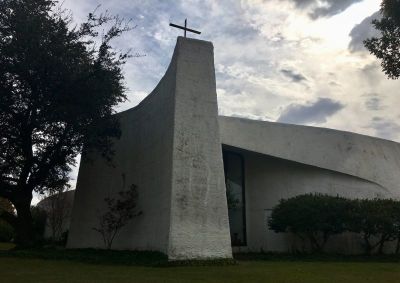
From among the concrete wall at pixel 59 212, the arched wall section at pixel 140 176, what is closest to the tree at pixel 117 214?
the arched wall section at pixel 140 176

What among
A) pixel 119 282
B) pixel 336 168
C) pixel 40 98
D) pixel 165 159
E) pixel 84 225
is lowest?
pixel 119 282

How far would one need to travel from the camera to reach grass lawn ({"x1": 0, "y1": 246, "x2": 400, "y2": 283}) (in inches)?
361

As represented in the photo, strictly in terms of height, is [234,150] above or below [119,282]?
above

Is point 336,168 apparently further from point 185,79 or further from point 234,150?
point 185,79

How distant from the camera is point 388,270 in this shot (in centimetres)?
1219

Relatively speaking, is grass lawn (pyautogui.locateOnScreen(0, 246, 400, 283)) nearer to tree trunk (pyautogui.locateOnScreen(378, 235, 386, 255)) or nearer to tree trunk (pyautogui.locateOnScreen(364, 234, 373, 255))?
tree trunk (pyautogui.locateOnScreen(364, 234, 373, 255))

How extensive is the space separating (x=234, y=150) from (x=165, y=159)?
6.70m

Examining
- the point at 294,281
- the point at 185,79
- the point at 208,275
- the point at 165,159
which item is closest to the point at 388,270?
the point at 294,281

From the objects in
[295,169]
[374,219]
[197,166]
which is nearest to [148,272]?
[197,166]

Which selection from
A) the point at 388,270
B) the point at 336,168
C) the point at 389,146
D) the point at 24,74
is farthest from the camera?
the point at 389,146

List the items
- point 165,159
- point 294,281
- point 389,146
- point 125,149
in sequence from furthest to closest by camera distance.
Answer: point 389,146, point 125,149, point 165,159, point 294,281

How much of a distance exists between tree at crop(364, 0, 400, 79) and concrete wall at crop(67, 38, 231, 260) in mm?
5737

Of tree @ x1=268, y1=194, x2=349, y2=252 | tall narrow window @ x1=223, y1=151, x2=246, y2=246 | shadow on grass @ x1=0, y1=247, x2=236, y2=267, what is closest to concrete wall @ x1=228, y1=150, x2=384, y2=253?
tall narrow window @ x1=223, y1=151, x2=246, y2=246

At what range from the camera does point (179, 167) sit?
42.9ft
